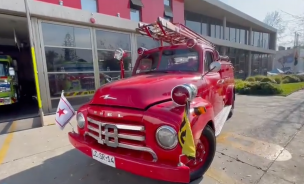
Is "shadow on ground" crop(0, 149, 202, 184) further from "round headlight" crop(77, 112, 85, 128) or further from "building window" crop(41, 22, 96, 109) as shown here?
"building window" crop(41, 22, 96, 109)

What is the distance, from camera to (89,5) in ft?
25.3

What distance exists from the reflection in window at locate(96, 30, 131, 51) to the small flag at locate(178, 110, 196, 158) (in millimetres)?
7003

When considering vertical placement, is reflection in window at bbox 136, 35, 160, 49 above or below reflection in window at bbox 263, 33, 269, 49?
below

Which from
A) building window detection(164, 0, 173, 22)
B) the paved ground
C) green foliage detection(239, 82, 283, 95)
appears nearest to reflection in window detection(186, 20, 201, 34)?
building window detection(164, 0, 173, 22)

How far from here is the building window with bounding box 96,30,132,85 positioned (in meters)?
7.99

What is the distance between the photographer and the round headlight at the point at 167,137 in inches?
73.7

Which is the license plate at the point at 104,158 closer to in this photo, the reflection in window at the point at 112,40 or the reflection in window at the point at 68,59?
the reflection in window at the point at 68,59

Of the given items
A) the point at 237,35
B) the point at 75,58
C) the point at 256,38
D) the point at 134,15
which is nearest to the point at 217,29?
the point at 237,35

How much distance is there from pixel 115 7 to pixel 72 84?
13.4 ft

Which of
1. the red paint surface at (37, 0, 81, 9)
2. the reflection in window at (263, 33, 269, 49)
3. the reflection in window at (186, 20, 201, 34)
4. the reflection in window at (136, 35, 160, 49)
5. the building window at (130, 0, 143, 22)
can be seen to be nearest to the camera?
the red paint surface at (37, 0, 81, 9)

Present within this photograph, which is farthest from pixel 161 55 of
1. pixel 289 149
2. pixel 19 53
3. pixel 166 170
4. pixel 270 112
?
pixel 19 53

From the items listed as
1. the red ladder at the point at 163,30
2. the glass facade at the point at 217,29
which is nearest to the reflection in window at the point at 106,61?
the red ladder at the point at 163,30

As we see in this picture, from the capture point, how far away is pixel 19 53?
1288 cm

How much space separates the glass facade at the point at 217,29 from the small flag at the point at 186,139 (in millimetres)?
15701
